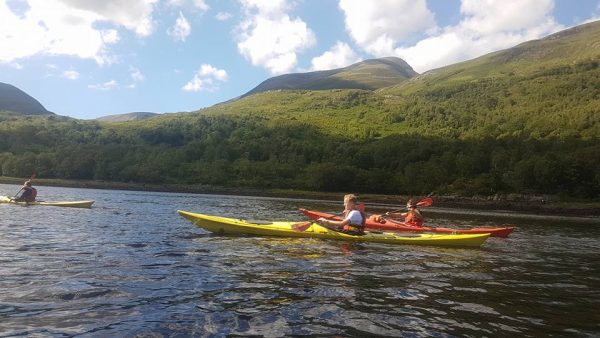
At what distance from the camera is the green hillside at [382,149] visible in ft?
369

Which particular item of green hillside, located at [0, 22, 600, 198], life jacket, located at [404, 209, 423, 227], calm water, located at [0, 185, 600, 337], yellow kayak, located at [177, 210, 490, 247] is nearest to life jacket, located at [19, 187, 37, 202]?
calm water, located at [0, 185, 600, 337]

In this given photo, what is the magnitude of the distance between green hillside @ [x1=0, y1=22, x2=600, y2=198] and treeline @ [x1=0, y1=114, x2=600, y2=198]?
335mm

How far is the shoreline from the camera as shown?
3337 inches

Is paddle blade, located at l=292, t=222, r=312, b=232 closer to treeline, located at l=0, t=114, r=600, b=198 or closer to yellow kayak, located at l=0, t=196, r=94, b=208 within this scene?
yellow kayak, located at l=0, t=196, r=94, b=208

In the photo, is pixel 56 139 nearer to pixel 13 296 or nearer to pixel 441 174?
pixel 441 174

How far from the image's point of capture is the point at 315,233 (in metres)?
20.5

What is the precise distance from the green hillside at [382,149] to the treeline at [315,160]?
13.2 inches

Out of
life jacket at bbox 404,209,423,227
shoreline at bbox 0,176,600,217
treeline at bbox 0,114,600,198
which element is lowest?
shoreline at bbox 0,176,600,217

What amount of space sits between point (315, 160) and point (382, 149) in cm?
2248

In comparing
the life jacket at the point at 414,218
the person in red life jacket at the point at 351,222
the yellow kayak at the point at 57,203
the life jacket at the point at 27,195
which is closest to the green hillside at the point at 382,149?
the life jacket at the point at 414,218

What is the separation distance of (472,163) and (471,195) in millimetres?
19645

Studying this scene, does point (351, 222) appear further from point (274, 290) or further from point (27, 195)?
point (27, 195)

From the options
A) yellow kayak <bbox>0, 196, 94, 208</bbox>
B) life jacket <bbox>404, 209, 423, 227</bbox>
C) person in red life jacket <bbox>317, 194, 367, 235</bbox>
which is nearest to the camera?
person in red life jacket <bbox>317, 194, 367, 235</bbox>

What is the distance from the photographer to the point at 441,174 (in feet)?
395
